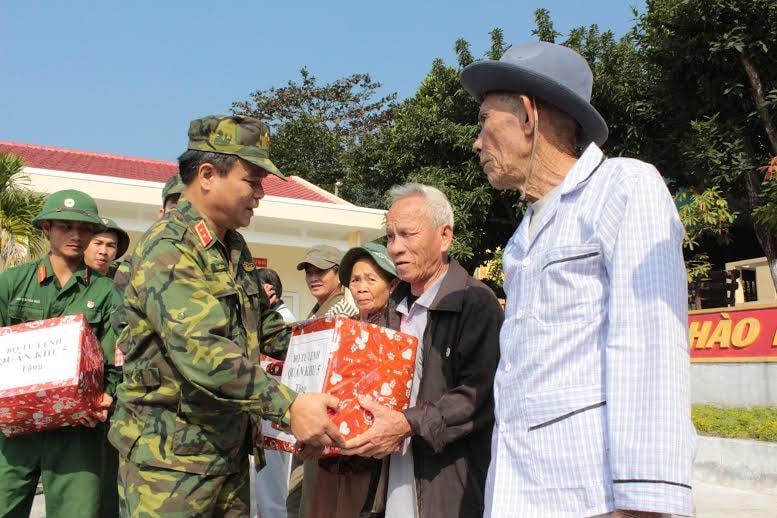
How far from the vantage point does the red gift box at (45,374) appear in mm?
3375

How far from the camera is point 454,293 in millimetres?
3057

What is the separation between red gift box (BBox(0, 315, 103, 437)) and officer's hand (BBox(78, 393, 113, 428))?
0.05 meters

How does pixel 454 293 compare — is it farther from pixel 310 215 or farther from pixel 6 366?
pixel 310 215

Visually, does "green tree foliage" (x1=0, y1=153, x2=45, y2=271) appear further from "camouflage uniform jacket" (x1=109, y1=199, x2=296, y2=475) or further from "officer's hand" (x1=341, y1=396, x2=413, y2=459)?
"officer's hand" (x1=341, y1=396, x2=413, y2=459)

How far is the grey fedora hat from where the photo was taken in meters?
2.00

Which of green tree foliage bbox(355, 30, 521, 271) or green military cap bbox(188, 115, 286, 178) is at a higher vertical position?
green tree foliage bbox(355, 30, 521, 271)

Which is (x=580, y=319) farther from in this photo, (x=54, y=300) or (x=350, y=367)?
(x=54, y=300)

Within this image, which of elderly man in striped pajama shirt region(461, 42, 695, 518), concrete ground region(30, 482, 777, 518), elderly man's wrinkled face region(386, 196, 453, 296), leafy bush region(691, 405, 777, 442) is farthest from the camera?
leafy bush region(691, 405, 777, 442)

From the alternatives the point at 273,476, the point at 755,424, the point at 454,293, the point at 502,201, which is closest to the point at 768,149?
the point at 502,201

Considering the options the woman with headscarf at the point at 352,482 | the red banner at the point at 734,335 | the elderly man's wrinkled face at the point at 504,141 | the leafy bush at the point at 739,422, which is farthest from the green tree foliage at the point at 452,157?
the elderly man's wrinkled face at the point at 504,141

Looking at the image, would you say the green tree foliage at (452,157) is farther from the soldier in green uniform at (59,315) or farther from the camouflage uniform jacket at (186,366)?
the camouflage uniform jacket at (186,366)

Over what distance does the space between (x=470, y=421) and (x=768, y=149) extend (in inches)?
527

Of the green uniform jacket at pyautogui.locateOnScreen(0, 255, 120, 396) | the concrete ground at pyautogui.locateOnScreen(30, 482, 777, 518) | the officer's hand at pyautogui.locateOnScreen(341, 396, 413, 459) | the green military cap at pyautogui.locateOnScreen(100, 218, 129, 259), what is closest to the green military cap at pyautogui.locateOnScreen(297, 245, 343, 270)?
the green military cap at pyautogui.locateOnScreen(100, 218, 129, 259)

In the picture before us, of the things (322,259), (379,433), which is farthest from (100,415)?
(322,259)
